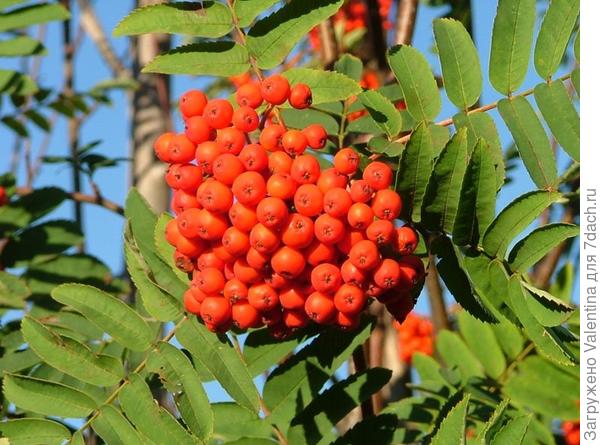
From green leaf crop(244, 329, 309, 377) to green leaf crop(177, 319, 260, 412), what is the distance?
0.19 feet

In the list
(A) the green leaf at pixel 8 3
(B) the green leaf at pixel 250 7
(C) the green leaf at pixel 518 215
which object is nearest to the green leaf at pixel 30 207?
(A) the green leaf at pixel 8 3

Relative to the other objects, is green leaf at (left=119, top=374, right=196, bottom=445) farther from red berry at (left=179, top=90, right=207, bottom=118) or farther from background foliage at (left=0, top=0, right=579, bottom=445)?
red berry at (left=179, top=90, right=207, bottom=118)

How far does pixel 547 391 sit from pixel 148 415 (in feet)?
3.33

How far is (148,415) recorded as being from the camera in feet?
4.66

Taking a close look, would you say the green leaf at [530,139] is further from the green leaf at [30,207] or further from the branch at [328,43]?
the branch at [328,43]

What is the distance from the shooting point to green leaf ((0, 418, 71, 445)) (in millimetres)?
1470

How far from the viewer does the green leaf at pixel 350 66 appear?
1.84 meters

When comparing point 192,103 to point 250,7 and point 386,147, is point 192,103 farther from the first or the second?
point 386,147

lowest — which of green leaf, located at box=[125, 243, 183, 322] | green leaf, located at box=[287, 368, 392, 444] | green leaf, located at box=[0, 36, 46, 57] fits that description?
green leaf, located at box=[287, 368, 392, 444]

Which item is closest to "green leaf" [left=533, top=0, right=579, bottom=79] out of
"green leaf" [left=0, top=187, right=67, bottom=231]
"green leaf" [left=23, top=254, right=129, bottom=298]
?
"green leaf" [left=23, top=254, right=129, bottom=298]

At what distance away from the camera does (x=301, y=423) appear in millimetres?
1563

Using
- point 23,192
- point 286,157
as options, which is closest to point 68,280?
point 23,192

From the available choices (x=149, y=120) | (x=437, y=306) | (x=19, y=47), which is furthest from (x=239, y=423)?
(x=149, y=120)
